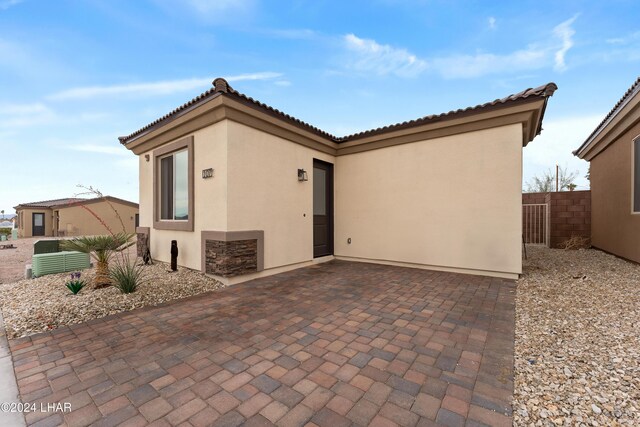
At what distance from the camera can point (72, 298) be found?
405 cm

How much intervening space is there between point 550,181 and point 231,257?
77.9ft

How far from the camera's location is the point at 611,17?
585 cm

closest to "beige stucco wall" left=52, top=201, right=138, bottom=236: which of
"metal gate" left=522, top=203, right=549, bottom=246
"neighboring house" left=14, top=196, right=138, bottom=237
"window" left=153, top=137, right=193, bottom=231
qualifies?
"neighboring house" left=14, top=196, right=138, bottom=237

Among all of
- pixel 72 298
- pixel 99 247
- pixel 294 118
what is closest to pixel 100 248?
pixel 99 247

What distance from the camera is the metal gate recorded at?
1020cm

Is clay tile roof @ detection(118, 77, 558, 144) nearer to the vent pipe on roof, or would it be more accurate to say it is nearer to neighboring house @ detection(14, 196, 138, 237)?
the vent pipe on roof

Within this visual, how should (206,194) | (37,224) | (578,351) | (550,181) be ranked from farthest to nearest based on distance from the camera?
(37,224) → (550,181) → (206,194) → (578,351)

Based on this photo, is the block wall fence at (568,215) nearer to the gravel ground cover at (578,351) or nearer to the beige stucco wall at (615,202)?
the beige stucco wall at (615,202)

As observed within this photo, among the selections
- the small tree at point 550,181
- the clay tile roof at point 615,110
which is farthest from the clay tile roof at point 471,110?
the small tree at point 550,181

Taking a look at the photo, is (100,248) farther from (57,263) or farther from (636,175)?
(636,175)

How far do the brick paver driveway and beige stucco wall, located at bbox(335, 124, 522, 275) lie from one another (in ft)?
6.43

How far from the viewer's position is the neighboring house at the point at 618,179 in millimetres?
6312

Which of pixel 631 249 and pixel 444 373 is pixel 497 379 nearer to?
pixel 444 373

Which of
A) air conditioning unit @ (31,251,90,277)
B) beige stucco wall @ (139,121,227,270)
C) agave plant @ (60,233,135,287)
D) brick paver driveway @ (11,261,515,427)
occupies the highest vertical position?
beige stucco wall @ (139,121,227,270)
